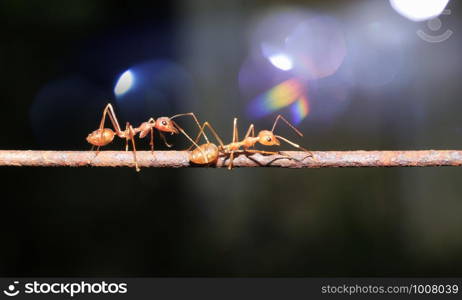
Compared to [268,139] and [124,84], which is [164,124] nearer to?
[124,84]

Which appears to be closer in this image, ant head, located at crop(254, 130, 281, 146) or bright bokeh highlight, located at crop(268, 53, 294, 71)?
ant head, located at crop(254, 130, 281, 146)

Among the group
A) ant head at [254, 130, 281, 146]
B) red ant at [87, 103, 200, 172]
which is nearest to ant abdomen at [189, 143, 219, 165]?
red ant at [87, 103, 200, 172]

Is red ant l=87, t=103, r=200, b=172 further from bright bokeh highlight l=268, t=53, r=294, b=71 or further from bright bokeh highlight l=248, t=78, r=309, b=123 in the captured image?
bright bokeh highlight l=268, t=53, r=294, b=71

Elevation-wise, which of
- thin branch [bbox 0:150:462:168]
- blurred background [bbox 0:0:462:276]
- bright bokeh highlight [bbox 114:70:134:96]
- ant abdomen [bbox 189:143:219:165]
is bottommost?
thin branch [bbox 0:150:462:168]

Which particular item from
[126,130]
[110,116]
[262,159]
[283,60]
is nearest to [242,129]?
[283,60]

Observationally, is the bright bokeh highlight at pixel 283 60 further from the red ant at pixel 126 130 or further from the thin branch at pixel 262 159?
the thin branch at pixel 262 159

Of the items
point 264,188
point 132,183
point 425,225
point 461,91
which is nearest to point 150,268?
point 132,183
